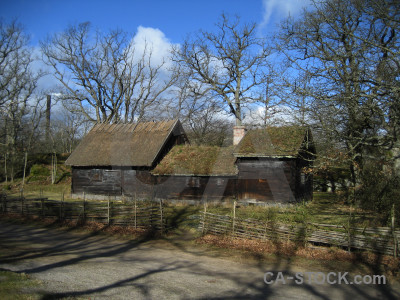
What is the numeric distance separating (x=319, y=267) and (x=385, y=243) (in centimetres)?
199

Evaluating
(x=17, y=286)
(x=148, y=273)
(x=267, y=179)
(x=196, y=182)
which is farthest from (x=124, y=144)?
(x=17, y=286)

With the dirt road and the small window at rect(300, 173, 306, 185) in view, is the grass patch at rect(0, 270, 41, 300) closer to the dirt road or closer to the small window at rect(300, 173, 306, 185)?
the dirt road

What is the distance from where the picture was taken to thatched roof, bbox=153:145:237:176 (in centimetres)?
2086

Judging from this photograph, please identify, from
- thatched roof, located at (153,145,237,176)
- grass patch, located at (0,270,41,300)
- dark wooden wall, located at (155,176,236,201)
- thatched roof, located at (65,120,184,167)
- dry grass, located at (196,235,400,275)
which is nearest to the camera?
grass patch, located at (0,270,41,300)

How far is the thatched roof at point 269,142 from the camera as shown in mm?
18359

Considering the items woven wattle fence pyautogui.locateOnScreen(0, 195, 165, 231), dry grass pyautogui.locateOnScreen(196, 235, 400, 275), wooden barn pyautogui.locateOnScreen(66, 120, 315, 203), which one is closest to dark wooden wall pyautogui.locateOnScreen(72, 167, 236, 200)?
wooden barn pyautogui.locateOnScreen(66, 120, 315, 203)

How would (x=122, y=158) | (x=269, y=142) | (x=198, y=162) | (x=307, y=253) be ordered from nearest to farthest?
(x=307, y=253) < (x=269, y=142) < (x=198, y=162) < (x=122, y=158)

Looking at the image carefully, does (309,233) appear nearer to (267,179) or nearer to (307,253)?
(307,253)

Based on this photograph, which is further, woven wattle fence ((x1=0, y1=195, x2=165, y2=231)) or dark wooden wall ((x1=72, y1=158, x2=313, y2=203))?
dark wooden wall ((x1=72, y1=158, x2=313, y2=203))

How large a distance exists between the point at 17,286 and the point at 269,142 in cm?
1576

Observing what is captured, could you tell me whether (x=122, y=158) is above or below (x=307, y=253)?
above

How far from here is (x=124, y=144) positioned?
962 inches

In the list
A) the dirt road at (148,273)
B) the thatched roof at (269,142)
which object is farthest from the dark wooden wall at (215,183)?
the dirt road at (148,273)

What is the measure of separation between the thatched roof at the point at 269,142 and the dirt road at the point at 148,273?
345 inches
